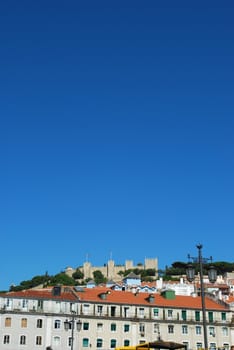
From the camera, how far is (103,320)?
66750mm

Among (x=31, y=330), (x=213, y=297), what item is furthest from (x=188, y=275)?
(x=213, y=297)

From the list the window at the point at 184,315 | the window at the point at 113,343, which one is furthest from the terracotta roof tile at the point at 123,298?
the window at the point at 113,343

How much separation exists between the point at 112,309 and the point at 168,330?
7643mm

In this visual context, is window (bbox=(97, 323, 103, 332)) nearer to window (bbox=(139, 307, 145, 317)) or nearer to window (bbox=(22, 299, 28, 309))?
window (bbox=(139, 307, 145, 317))

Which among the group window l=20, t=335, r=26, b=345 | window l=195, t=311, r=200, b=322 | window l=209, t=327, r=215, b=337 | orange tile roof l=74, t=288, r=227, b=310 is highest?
orange tile roof l=74, t=288, r=227, b=310

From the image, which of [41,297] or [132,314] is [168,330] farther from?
[41,297]

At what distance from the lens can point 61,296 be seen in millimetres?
68938

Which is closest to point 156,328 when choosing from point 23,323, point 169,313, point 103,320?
point 169,313

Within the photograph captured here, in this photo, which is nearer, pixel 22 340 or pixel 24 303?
pixel 22 340

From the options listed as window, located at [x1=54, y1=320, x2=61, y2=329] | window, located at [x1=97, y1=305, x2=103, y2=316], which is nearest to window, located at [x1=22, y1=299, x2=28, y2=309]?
window, located at [x1=54, y1=320, x2=61, y2=329]

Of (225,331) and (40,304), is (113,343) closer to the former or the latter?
(40,304)

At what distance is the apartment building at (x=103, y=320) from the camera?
63.3 metres

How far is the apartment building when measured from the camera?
63281mm

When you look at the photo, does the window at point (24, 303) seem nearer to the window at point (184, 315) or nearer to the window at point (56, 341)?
the window at point (56, 341)
